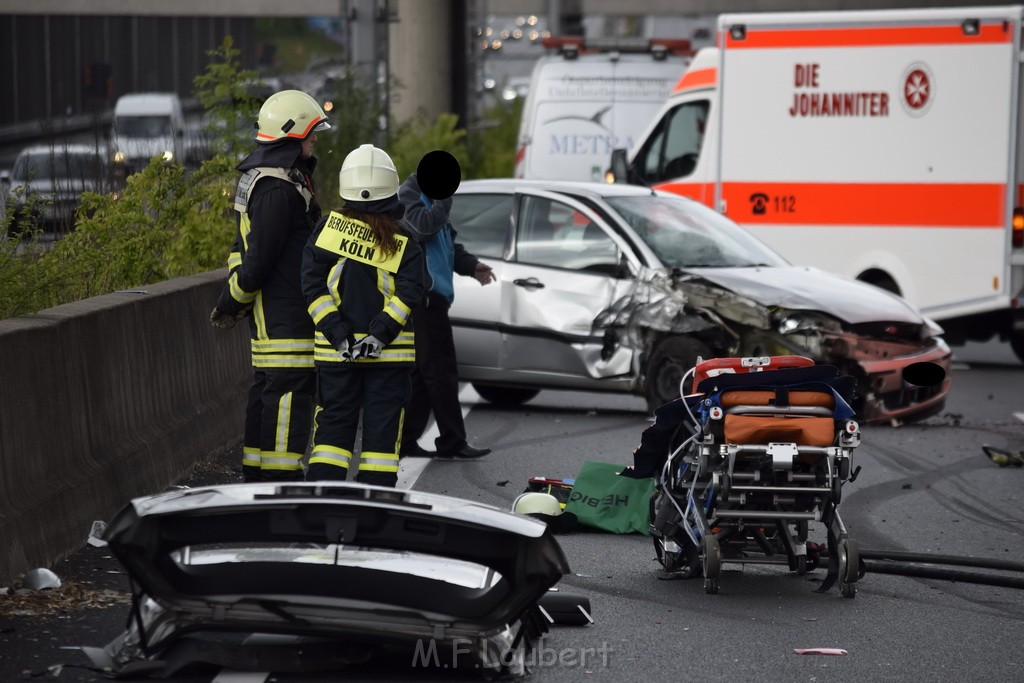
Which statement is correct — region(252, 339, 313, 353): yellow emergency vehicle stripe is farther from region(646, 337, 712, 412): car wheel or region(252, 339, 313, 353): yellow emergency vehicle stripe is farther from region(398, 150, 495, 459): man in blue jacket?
region(646, 337, 712, 412): car wheel

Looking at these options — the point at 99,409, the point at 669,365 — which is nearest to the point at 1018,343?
the point at 669,365

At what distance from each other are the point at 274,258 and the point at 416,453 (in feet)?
8.20

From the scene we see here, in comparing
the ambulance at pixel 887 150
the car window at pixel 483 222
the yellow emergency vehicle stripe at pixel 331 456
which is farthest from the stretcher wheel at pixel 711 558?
the ambulance at pixel 887 150

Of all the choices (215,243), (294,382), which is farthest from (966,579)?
(215,243)

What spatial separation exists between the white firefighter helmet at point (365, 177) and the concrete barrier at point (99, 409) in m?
1.26

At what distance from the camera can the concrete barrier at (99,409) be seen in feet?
20.7

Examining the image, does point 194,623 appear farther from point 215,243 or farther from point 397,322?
point 215,243

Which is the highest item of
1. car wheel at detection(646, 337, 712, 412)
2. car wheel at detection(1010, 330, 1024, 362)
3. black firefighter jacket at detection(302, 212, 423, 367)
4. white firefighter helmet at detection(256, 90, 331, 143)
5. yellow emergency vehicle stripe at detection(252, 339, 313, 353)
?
white firefighter helmet at detection(256, 90, 331, 143)

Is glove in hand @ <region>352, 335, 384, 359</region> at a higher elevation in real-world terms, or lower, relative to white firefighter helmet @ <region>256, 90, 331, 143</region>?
lower

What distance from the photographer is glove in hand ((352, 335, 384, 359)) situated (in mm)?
7117

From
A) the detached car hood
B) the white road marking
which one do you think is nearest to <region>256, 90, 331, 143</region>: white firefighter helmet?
the white road marking

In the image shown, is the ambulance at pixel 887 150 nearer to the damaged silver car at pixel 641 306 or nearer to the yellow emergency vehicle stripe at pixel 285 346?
the damaged silver car at pixel 641 306

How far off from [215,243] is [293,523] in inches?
280

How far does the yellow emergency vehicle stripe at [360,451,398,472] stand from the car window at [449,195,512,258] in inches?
179
